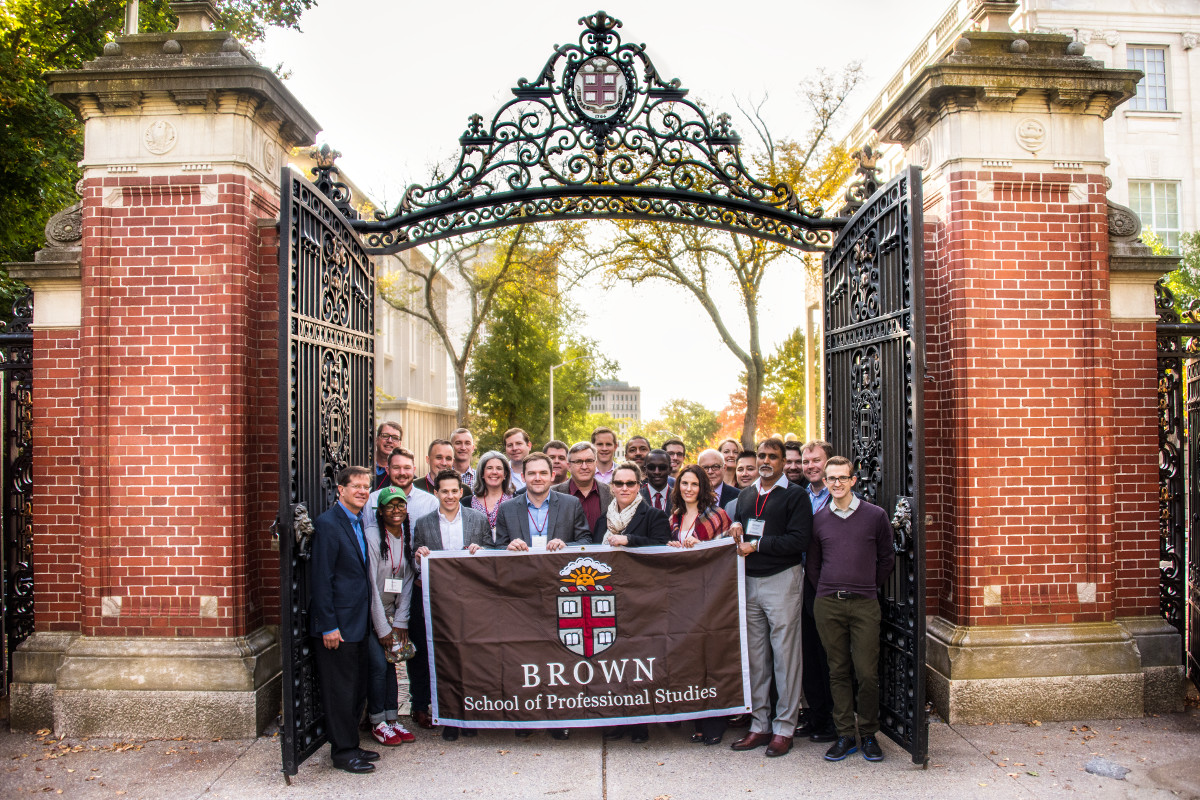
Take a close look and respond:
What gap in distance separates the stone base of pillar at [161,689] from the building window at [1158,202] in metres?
28.0

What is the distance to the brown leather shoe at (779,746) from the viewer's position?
17.5 ft

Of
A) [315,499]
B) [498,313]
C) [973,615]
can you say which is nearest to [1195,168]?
[498,313]

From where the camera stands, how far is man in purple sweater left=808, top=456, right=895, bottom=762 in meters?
5.27

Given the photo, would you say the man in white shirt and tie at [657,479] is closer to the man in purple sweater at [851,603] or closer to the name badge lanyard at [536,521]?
the name badge lanyard at [536,521]

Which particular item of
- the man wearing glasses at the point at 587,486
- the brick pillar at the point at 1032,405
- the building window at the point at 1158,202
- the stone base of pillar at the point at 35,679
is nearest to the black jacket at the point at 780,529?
the man wearing glasses at the point at 587,486

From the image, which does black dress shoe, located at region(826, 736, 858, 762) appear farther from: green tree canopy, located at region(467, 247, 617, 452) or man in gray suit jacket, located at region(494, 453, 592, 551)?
green tree canopy, located at region(467, 247, 617, 452)

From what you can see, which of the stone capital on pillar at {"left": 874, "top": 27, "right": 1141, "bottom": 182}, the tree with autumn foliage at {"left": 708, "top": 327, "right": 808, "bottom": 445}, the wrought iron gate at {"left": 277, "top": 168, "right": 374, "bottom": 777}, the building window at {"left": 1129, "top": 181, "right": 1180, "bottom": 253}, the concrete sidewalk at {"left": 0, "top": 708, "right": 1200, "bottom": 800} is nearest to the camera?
the concrete sidewalk at {"left": 0, "top": 708, "right": 1200, "bottom": 800}

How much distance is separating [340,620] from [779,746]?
2.94 m

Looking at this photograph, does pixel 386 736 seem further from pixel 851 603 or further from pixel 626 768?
pixel 851 603

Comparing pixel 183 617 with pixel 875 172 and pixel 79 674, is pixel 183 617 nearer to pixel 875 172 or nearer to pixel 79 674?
pixel 79 674

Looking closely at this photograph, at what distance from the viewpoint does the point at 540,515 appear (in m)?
5.93

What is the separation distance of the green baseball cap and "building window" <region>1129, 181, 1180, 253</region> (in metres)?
27.0

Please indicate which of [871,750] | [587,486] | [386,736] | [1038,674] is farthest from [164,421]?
[1038,674]

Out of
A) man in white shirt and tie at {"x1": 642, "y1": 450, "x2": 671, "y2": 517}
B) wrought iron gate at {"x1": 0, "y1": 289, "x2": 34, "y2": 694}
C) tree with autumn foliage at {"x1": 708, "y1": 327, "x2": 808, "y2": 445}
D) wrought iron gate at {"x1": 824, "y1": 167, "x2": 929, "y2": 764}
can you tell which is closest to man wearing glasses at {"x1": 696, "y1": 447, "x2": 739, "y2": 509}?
man in white shirt and tie at {"x1": 642, "y1": 450, "x2": 671, "y2": 517}
